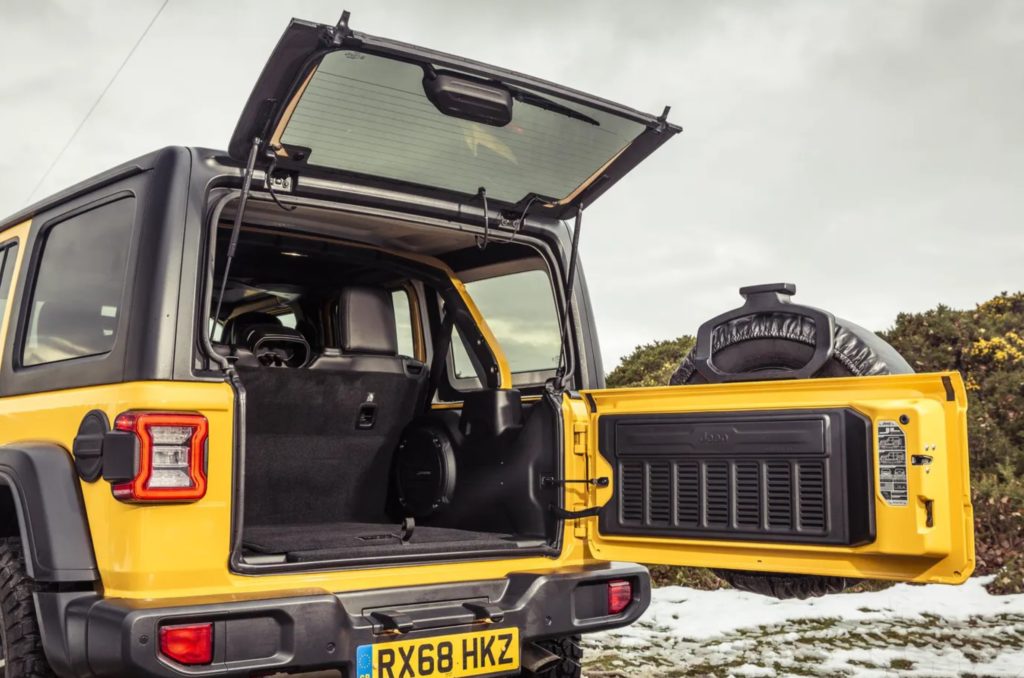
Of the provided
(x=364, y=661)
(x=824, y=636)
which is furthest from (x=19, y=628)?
(x=824, y=636)

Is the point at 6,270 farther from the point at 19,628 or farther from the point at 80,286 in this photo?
the point at 19,628

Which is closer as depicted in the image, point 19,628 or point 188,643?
point 188,643

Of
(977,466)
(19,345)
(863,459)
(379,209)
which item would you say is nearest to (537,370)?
(379,209)

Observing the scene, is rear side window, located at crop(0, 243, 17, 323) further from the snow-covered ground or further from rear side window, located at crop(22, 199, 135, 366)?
the snow-covered ground

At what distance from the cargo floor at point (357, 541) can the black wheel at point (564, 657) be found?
48 cm

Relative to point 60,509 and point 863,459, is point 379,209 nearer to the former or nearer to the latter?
point 60,509

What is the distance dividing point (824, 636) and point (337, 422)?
3442mm

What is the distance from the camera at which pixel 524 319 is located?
4660 mm

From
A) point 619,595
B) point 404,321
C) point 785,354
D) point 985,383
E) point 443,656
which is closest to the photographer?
point 443,656

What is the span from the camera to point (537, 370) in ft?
15.2

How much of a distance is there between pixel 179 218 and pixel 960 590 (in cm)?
638

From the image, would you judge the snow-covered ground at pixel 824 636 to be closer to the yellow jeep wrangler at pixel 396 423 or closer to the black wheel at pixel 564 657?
the black wheel at pixel 564 657

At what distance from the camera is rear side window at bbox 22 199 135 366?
350 cm

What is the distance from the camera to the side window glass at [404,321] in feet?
16.6
